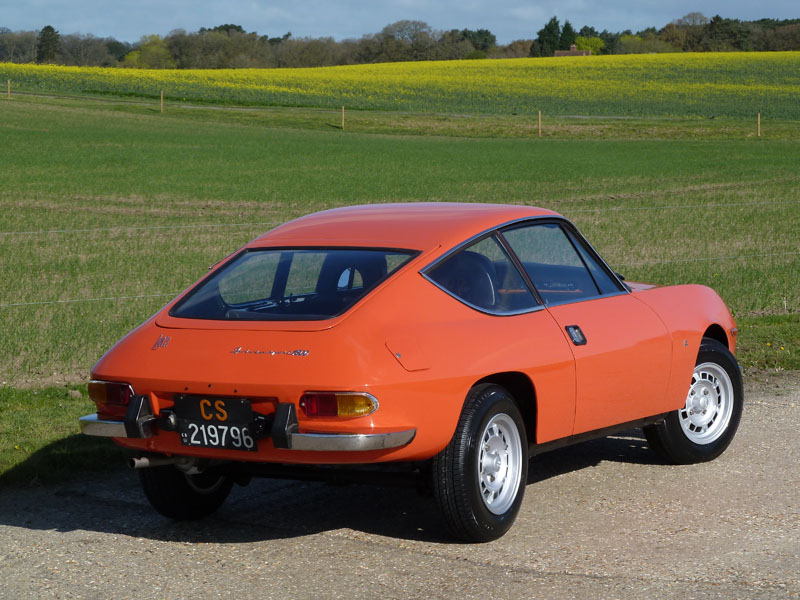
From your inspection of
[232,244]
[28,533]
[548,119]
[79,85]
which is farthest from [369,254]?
[79,85]

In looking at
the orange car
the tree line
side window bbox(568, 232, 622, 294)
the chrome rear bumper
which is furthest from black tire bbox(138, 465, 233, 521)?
the tree line

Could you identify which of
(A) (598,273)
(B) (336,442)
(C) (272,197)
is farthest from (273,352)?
(C) (272,197)

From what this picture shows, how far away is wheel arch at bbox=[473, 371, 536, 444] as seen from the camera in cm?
550

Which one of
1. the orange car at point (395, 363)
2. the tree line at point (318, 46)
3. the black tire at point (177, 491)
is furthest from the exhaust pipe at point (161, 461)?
the tree line at point (318, 46)

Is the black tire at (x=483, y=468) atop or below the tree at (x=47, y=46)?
below

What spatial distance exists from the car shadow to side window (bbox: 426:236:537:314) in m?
0.95

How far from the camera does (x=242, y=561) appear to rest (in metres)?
5.11

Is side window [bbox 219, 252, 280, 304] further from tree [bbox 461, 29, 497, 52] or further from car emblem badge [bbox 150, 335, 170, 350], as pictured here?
tree [bbox 461, 29, 497, 52]

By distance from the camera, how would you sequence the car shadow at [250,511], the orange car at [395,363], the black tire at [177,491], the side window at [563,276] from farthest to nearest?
the side window at [563,276] < the black tire at [177,491] < the car shadow at [250,511] < the orange car at [395,363]

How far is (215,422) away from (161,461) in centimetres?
43

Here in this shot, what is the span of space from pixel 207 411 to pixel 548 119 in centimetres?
5500

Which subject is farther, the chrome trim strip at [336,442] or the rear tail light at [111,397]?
the rear tail light at [111,397]

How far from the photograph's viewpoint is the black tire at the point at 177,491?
570 cm

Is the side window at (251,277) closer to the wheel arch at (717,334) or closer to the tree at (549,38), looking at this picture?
the wheel arch at (717,334)
